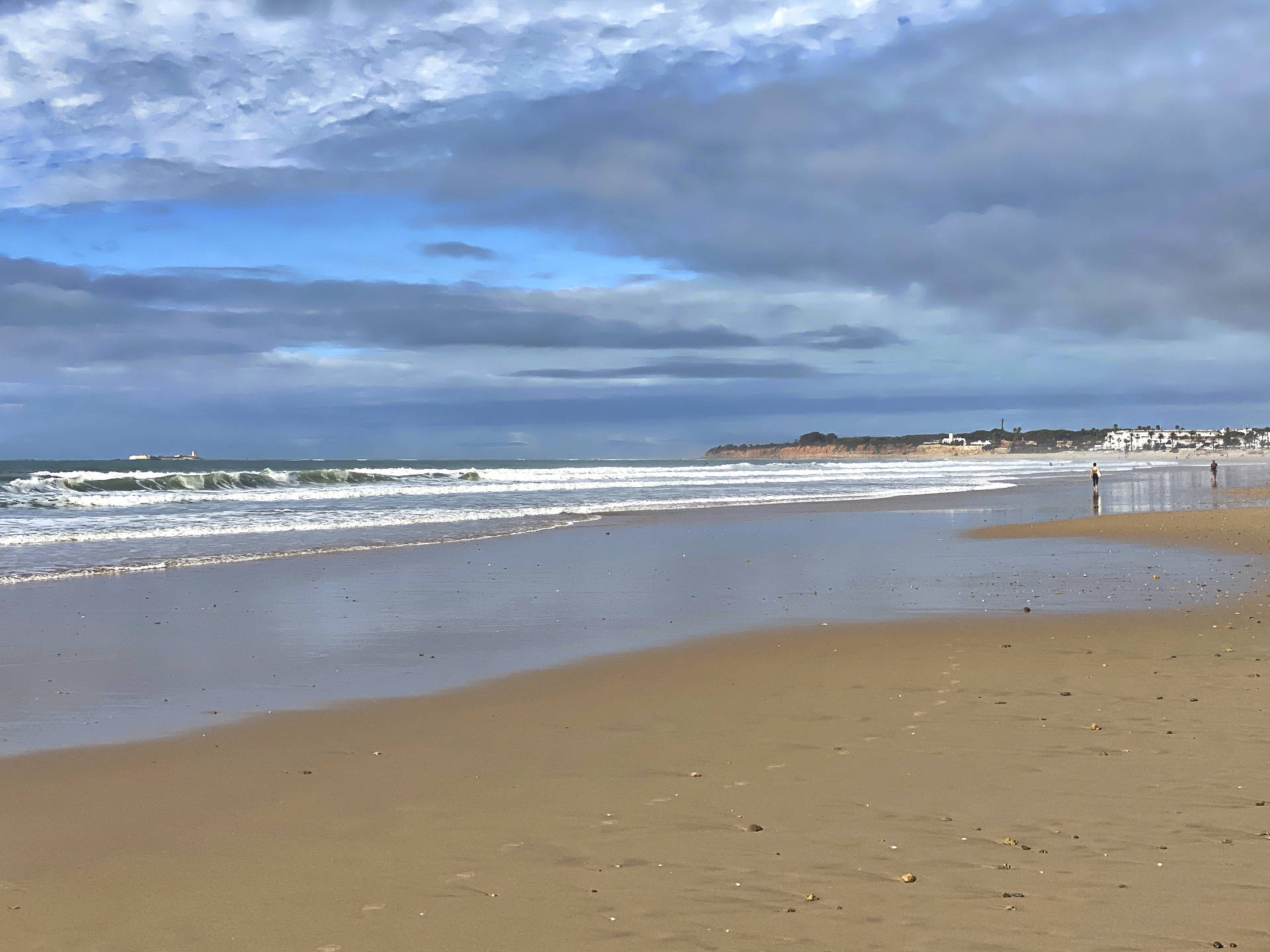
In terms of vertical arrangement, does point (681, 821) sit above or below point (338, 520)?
below

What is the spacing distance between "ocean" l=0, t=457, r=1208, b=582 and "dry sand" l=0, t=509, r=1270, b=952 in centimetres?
1248

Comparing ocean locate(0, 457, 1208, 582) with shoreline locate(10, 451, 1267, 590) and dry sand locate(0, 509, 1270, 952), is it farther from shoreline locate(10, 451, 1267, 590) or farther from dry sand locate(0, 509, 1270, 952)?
dry sand locate(0, 509, 1270, 952)

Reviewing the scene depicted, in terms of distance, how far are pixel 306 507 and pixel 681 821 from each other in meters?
33.0

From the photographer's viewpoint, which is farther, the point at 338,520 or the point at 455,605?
the point at 338,520

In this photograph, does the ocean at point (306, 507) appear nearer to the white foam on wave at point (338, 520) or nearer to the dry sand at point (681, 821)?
the white foam on wave at point (338, 520)

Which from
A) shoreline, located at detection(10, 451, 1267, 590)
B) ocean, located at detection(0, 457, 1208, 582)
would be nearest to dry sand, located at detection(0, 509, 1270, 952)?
shoreline, located at detection(10, 451, 1267, 590)

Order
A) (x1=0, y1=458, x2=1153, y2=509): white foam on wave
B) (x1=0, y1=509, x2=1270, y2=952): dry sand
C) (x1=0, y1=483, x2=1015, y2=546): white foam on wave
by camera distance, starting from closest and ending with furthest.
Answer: (x1=0, y1=509, x2=1270, y2=952): dry sand < (x1=0, y1=483, x2=1015, y2=546): white foam on wave < (x1=0, y1=458, x2=1153, y2=509): white foam on wave

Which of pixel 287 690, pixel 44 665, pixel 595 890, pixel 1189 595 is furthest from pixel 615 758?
pixel 1189 595

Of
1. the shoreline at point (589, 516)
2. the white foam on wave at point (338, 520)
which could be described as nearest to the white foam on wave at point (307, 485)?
the white foam on wave at point (338, 520)

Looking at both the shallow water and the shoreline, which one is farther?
the shoreline

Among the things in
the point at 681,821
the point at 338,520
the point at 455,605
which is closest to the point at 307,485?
the point at 338,520

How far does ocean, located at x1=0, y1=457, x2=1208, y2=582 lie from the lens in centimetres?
2131

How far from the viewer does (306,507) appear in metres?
36.3

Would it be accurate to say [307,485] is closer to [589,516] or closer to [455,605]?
[589,516]
